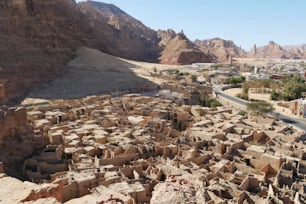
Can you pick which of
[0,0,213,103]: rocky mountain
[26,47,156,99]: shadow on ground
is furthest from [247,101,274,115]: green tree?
[0,0,213,103]: rocky mountain

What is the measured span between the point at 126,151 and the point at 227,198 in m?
5.40

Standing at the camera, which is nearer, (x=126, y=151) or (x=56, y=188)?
(x=56, y=188)

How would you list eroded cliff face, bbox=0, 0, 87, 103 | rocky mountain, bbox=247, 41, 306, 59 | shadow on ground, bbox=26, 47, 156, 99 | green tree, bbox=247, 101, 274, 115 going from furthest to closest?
rocky mountain, bbox=247, 41, 306, 59 → eroded cliff face, bbox=0, 0, 87, 103 → shadow on ground, bbox=26, 47, 156, 99 → green tree, bbox=247, 101, 274, 115

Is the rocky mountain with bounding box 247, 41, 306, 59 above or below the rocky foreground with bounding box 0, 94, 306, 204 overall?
above

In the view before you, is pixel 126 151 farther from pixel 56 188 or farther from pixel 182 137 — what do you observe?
pixel 56 188

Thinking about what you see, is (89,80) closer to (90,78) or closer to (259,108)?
(90,78)

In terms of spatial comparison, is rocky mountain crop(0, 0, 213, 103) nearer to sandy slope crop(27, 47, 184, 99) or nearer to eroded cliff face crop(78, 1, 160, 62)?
eroded cliff face crop(78, 1, 160, 62)

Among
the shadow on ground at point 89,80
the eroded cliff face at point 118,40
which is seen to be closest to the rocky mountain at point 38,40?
the eroded cliff face at point 118,40

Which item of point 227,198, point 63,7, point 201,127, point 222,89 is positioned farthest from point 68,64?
point 227,198

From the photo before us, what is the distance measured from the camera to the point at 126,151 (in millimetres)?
14977

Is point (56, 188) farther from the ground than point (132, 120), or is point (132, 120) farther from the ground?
point (56, 188)

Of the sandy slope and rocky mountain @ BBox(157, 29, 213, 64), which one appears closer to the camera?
the sandy slope

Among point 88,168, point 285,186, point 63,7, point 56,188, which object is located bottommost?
point 285,186

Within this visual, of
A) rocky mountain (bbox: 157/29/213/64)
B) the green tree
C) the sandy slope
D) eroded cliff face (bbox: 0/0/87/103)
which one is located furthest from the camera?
rocky mountain (bbox: 157/29/213/64)
